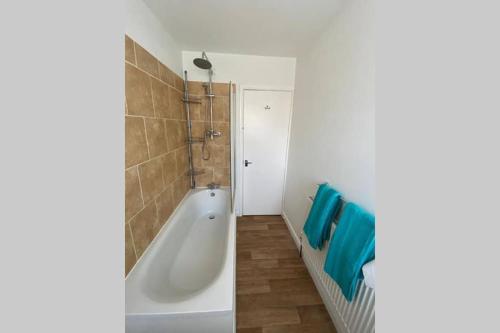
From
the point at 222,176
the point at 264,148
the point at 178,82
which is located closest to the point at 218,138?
the point at 222,176

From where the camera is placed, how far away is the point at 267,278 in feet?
5.09

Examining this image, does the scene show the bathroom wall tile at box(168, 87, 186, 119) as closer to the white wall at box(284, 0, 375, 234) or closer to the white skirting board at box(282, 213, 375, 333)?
the white wall at box(284, 0, 375, 234)

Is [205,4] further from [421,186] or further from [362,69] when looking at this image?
[421,186]

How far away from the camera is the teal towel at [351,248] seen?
0.83 m

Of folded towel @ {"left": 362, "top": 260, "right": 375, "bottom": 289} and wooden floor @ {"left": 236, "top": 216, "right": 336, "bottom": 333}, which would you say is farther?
wooden floor @ {"left": 236, "top": 216, "right": 336, "bottom": 333}

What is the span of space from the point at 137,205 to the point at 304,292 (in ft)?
4.97

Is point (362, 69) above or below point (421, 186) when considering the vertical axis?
above

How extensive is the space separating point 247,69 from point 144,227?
1.96m

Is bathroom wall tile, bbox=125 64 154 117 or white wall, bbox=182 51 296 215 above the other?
white wall, bbox=182 51 296 215

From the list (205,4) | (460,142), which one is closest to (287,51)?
(205,4)

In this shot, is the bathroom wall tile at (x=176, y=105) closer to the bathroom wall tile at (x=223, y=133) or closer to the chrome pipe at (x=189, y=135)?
the chrome pipe at (x=189, y=135)

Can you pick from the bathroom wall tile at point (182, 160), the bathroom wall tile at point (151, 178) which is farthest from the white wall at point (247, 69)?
the bathroom wall tile at point (151, 178)

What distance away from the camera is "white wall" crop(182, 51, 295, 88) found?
1958 mm

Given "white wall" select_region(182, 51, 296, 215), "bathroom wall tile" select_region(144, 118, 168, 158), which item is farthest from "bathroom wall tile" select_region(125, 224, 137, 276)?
"white wall" select_region(182, 51, 296, 215)
